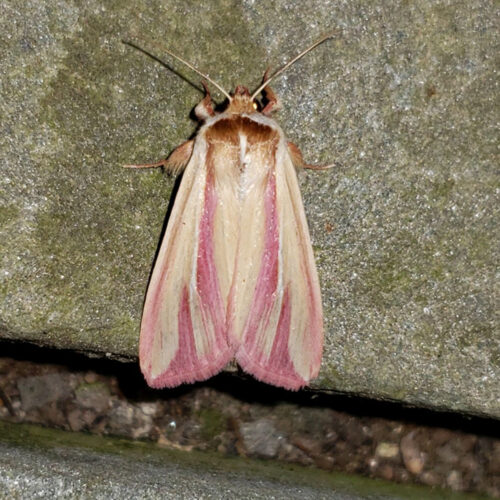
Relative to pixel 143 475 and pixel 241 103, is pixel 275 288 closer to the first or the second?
pixel 241 103

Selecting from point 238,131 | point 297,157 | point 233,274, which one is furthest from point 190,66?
point 233,274

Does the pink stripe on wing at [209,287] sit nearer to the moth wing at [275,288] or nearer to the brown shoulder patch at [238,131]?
the moth wing at [275,288]

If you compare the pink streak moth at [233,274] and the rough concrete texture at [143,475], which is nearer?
the pink streak moth at [233,274]

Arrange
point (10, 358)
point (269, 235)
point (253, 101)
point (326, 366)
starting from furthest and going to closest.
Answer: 1. point (10, 358)
2. point (326, 366)
3. point (253, 101)
4. point (269, 235)

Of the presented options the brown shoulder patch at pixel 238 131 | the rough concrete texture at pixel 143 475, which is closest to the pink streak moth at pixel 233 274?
the brown shoulder patch at pixel 238 131

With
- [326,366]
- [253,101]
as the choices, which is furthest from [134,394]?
[253,101]

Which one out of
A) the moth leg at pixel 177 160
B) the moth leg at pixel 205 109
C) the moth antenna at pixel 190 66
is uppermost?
the moth antenna at pixel 190 66

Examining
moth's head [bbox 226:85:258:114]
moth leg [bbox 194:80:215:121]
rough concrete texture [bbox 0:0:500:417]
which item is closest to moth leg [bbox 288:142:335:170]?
rough concrete texture [bbox 0:0:500:417]

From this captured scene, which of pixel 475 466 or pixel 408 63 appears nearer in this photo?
pixel 408 63

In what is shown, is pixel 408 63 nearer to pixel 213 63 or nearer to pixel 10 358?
pixel 213 63
